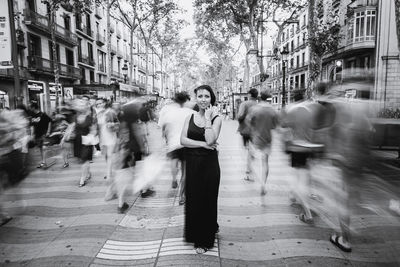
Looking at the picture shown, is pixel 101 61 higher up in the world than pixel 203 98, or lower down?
higher up

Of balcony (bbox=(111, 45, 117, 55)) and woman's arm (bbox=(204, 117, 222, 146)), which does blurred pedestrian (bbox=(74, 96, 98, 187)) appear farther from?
balcony (bbox=(111, 45, 117, 55))

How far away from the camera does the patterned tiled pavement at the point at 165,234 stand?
3.11 meters

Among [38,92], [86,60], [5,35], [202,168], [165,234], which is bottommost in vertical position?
[165,234]

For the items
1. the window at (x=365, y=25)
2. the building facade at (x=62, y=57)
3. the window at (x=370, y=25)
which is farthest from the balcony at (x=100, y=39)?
the window at (x=370, y=25)

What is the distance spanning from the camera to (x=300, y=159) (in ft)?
13.3

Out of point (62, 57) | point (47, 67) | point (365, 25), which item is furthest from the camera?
point (62, 57)

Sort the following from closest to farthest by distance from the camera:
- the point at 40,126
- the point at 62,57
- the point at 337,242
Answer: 1. the point at 337,242
2. the point at 40,126
3. the point at 62,57

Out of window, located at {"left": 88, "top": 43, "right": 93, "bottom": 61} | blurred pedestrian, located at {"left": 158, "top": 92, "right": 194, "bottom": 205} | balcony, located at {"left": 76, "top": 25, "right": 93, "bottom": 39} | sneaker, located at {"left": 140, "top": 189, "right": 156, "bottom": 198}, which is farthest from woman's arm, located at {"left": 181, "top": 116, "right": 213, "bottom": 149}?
window, located at {"left": 88, "top": 43, "right": 93, "bottom": 61}

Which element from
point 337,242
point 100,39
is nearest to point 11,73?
point 100,39

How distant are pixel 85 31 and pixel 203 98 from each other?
3335 cm

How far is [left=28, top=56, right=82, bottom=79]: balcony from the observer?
72.5 feet

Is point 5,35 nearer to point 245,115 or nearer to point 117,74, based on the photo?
point 245,115

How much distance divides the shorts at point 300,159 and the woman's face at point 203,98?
1.64 m

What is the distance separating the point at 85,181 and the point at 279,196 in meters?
3.94
